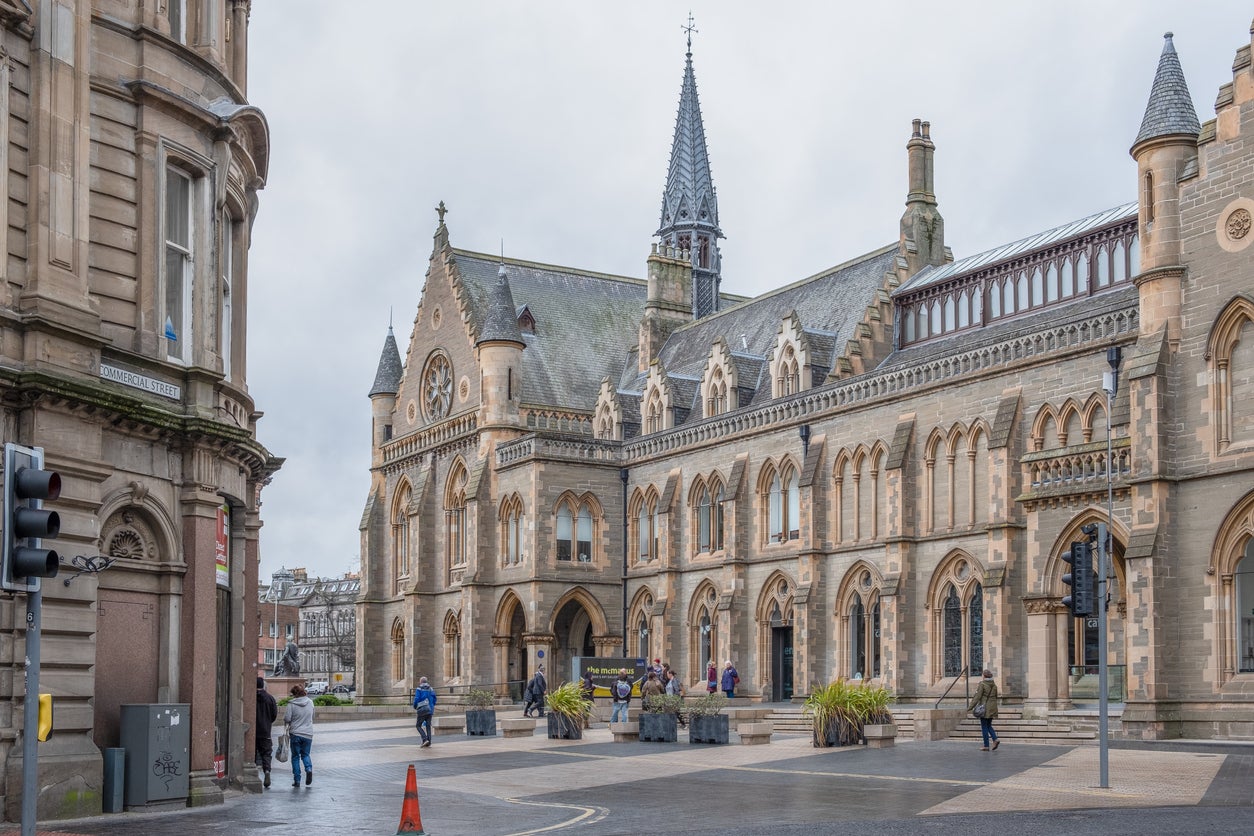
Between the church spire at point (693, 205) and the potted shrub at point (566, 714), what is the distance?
40846 mm

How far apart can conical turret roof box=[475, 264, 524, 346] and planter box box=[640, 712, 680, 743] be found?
2922 centimetres

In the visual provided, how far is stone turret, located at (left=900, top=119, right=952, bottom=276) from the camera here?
53875 millimetres

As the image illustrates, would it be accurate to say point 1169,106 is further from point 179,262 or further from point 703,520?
point 703,520

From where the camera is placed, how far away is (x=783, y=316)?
5788cm

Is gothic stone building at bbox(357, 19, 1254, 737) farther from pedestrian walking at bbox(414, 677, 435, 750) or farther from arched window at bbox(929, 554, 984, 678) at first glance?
pedestrian walking at bbox(414, 677, 435, 750)

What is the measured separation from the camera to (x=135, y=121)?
2114cm

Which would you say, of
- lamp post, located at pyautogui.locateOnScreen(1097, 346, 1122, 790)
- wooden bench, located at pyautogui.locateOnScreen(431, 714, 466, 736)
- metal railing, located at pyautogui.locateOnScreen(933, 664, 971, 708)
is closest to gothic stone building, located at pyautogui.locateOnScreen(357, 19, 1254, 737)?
lamp post, located at pyautogui.locateOnScreen(1097, 346, 1122, 790)

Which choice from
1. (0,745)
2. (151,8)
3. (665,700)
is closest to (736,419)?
(665,700)

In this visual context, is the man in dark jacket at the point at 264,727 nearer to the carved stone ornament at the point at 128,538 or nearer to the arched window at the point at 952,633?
the carved stone ornament at the point at 128,538

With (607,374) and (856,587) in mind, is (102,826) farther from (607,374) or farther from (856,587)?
(607,374)

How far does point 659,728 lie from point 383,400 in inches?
1608

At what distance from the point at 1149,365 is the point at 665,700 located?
40.6 ft

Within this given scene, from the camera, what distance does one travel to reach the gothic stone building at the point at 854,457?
108 ft

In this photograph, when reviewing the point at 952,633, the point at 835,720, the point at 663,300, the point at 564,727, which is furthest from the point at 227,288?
the point at 663,300
